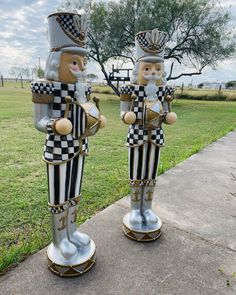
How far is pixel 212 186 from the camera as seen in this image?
353 cm

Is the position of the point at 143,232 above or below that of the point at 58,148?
below

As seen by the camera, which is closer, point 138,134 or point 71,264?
point 71,264

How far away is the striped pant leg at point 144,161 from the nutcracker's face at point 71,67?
2.59 ft

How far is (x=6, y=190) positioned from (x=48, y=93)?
1.97 meters

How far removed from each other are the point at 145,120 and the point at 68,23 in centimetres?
87

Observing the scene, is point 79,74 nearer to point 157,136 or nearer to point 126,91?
point 126,91

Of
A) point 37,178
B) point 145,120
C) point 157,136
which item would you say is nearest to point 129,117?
point 145,120

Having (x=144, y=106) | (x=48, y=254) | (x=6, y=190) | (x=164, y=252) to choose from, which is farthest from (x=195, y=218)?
(x=6, y=190)

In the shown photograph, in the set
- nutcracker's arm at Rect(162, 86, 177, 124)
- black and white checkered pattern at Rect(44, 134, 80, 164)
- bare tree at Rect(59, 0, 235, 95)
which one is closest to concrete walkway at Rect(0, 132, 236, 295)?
black and white checkered pattern at Rect(44, 134, 80, 164)

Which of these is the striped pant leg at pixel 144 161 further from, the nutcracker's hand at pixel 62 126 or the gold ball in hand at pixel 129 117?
the nutcracker's hand at pixel 62 126

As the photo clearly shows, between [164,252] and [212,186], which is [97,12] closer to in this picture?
[212,186]

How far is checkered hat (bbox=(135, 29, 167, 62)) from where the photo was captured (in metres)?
1.98

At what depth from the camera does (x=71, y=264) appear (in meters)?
1.81

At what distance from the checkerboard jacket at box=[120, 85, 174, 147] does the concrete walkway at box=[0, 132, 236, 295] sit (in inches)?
31.5
